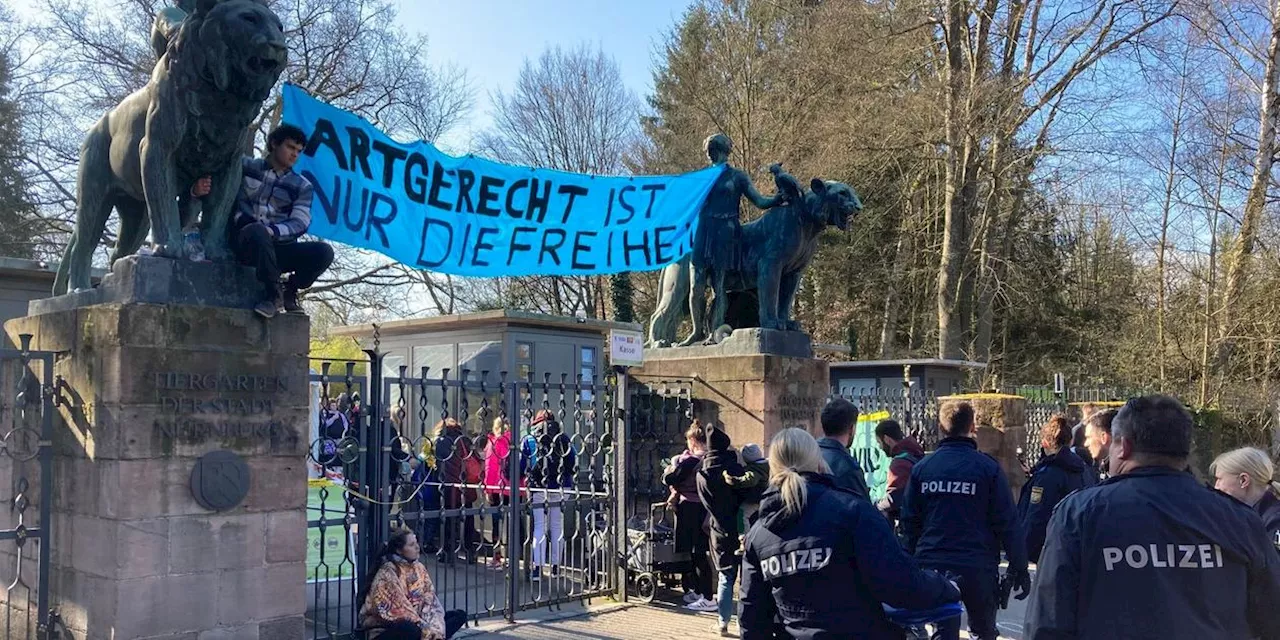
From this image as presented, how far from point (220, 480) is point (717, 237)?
5.56 metres

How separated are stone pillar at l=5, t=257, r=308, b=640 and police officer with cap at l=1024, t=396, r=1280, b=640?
4459mm

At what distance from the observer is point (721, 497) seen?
7.95m

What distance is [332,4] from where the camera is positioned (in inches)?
939

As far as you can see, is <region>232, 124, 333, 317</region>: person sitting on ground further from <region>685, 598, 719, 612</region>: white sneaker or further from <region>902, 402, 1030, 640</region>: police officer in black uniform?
<region>685, 598, 719, 612</region>: white sneaker

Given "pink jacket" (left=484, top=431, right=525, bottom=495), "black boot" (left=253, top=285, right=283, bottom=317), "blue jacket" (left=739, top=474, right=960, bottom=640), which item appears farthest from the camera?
"pink jacket" (left=484, top=431, right=525, bottom=495)

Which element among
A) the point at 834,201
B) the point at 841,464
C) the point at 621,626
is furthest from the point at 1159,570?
the point at 834,201

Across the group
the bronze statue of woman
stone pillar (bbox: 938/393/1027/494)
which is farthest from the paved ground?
stone pillar (bbox: 938/393/1027/494)

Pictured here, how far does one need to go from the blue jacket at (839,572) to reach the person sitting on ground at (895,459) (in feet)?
10.9

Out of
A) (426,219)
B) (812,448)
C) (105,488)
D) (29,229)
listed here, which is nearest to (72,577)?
(105,488)

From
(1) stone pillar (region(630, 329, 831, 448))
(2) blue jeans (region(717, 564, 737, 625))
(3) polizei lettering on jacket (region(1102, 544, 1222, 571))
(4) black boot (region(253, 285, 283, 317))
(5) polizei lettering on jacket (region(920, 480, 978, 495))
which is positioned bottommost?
(2) blue jeans (region(717, 564, 737, 625))

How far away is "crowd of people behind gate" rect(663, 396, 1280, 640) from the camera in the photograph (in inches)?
114

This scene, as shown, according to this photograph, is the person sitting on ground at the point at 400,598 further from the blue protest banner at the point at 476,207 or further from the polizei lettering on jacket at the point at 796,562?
the polizei lettering on jacket at the point at 796,562

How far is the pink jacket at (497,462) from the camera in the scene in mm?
8570

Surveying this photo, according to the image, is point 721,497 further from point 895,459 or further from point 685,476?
point 895,459
